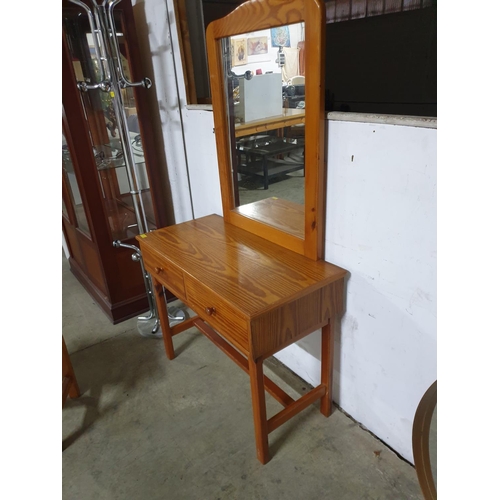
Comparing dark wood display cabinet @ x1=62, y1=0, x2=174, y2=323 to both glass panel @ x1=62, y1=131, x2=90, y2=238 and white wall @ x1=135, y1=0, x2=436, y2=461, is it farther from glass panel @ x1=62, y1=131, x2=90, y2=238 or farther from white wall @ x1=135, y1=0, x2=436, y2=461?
white wall @ x1=135, y1=0, x2=436, y2=461

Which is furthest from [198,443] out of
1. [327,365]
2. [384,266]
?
[384,266]

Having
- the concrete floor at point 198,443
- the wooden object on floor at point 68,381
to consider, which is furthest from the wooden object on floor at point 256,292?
the wooden object on floor at point 68,381

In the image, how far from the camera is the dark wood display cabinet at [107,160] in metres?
1.84

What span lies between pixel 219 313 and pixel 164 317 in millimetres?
765

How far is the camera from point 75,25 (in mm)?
1851

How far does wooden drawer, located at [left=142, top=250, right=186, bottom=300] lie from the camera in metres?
1.50

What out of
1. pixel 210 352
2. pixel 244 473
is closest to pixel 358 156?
pixel 244 473

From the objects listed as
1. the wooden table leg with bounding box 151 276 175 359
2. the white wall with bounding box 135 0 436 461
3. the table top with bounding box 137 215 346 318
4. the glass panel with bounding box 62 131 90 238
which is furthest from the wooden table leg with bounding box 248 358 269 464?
the glass panel with bounding box 62 131 90 238

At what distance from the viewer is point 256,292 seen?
1.23 meters

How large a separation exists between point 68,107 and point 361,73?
140 centimetres

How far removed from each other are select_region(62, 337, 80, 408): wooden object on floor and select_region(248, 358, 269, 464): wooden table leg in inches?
36.3

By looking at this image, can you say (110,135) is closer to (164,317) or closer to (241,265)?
(164,317)

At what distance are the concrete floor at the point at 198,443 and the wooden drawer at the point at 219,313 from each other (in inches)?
20.8
